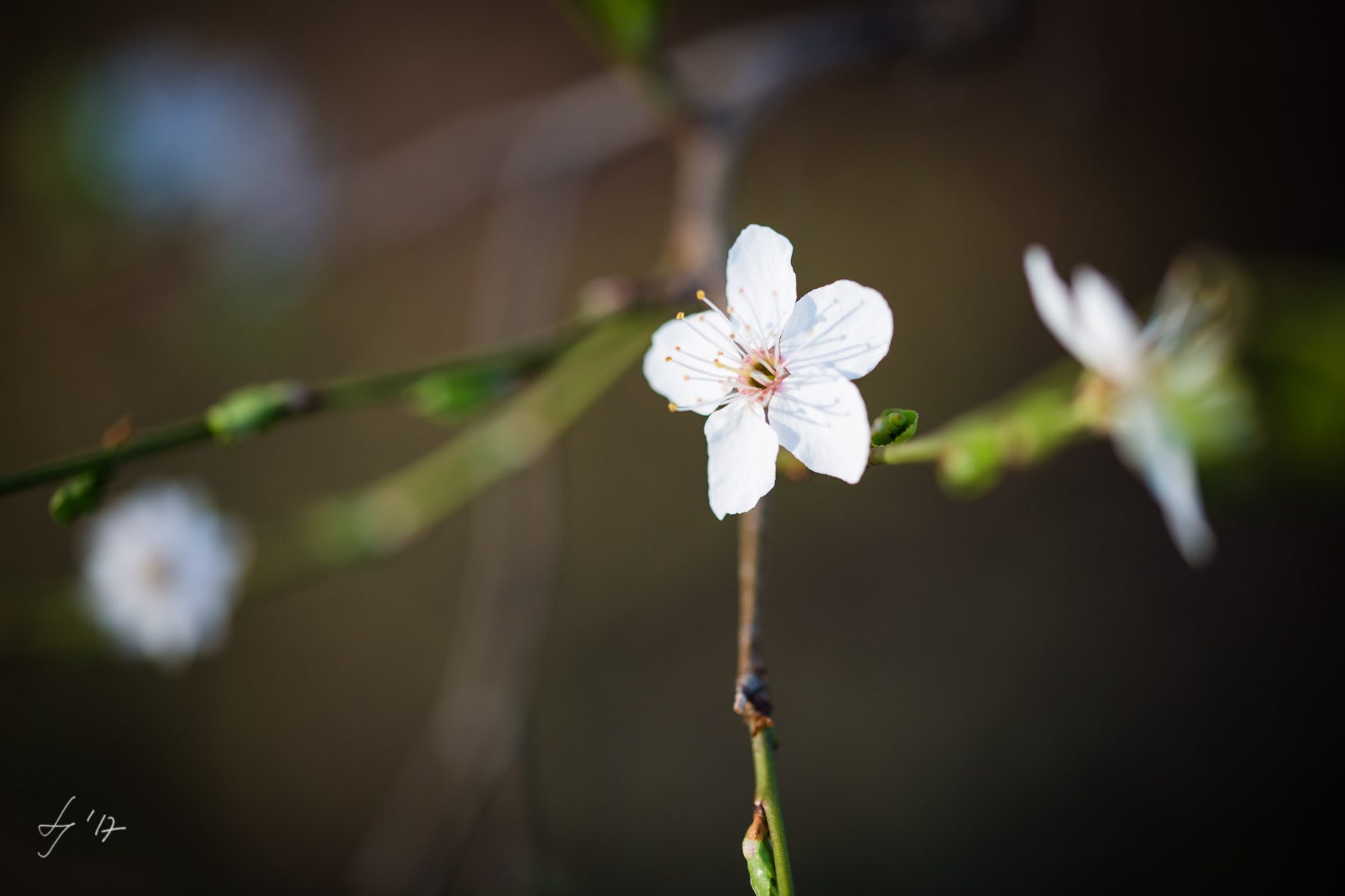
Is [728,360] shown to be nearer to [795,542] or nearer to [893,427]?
[893,427]

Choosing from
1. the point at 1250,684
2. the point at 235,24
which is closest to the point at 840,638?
the point at 1250,684

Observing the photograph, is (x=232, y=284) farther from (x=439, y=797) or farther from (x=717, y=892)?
(x=717, y=892)

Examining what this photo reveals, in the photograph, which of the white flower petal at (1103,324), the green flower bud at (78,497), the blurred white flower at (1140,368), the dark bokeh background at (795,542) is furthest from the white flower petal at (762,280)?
the dark bokeh background at (795,542)

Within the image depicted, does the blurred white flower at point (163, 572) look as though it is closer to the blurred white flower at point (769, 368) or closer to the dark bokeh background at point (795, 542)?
the dark bokeh background at point (795, 542)

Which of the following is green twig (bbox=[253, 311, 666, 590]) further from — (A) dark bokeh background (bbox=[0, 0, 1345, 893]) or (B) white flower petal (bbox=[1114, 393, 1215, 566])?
(A) dark bokeh background (bbox=[0, 0, 1345, 893])

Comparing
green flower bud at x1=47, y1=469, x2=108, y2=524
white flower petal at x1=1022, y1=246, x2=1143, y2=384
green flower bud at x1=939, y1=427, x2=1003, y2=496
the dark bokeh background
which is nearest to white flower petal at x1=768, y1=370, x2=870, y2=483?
green flower bud at x1=939, y1=427, x2=1003, y2=496

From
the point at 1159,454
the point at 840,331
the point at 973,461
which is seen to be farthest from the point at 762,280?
the point at 1159,454
